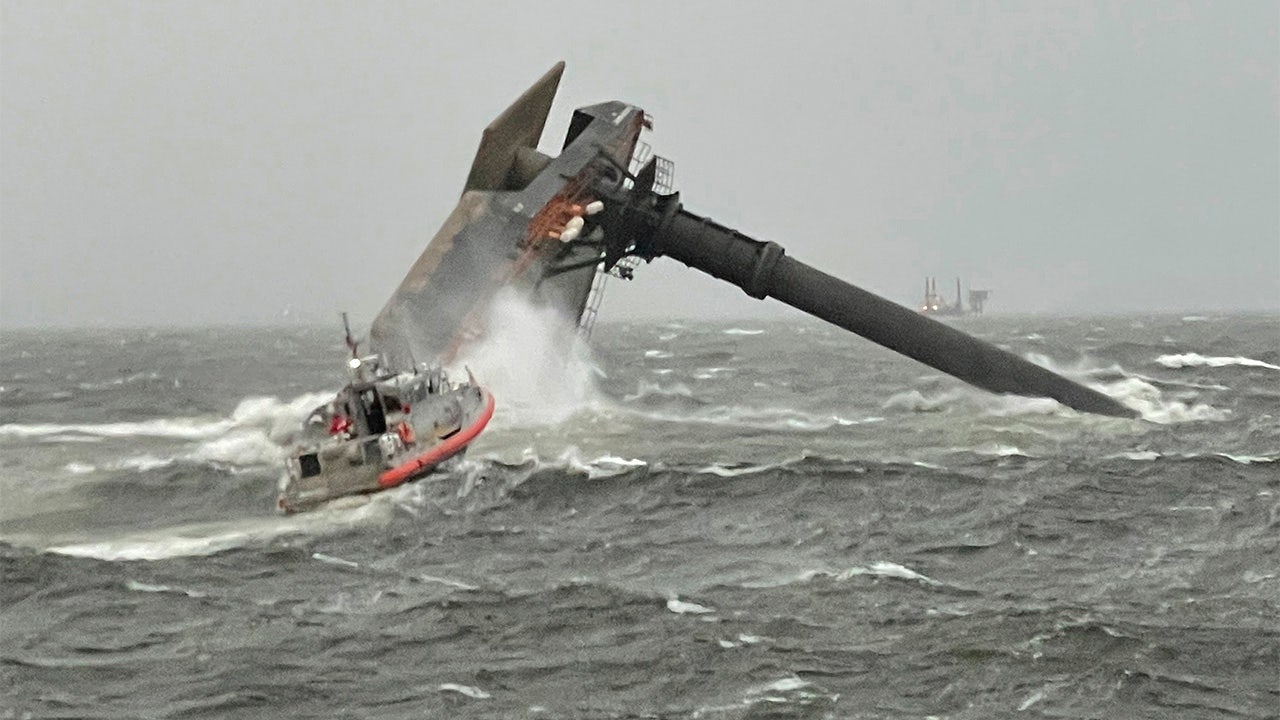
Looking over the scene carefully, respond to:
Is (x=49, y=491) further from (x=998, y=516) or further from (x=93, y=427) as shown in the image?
(x=998, y=516)

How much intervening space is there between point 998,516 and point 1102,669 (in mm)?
10547

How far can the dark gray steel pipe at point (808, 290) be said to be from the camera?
4488 cm

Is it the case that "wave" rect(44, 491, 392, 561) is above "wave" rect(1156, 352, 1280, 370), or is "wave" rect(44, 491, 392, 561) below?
below

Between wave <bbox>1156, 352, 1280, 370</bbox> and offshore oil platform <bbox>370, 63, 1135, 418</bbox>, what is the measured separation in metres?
30.4

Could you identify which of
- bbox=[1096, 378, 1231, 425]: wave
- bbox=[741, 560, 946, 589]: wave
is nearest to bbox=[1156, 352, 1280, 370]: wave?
bbox=[1096, 378, 1231, 425]: wave

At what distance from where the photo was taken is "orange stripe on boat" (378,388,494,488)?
99.7ft

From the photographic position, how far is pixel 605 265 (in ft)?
156

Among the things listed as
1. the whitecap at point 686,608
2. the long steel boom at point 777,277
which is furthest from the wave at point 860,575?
the long steel boom at point 777,277

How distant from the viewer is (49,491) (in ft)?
111

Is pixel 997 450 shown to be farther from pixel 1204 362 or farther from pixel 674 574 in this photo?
pixel 1204 362

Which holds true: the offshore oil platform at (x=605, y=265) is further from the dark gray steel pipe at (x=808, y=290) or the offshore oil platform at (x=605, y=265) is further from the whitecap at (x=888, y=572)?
the whitecap at (x=888, y=572)

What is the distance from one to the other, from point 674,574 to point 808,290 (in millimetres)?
23145

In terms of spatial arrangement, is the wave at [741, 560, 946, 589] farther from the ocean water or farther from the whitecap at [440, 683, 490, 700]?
the whitecap at [440, 683, 490, 700]

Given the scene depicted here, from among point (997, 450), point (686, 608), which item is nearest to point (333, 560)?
point (686, 608)
